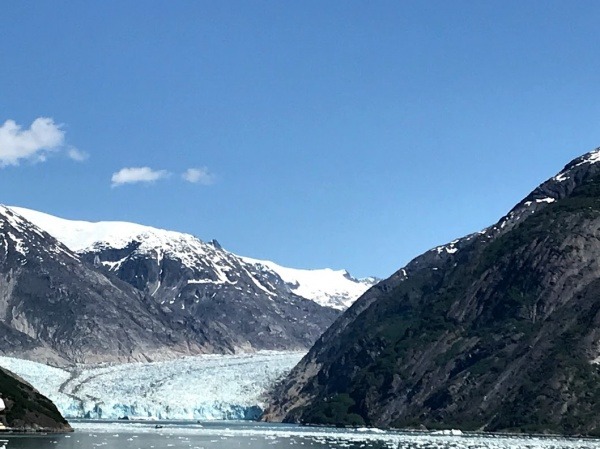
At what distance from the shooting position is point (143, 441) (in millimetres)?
125125

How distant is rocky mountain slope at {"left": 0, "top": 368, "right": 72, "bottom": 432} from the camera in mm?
135875

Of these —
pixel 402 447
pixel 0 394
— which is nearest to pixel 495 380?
pixel 402 447

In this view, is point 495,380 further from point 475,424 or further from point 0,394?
point 0,394

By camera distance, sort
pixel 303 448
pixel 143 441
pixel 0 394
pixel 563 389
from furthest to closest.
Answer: pixel 563 389
pixel 0 394
pixel 143 441
pixel 303 448

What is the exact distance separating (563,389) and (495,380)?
17.0 m

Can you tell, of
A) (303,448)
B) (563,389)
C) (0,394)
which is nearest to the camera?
(303,448)

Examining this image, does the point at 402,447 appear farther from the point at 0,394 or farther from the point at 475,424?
the point at 475,424

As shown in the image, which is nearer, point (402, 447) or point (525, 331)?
point (402, 447)

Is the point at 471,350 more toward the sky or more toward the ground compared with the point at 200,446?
more toward the sky

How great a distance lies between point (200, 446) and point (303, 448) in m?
10.6

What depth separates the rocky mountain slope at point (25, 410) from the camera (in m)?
136

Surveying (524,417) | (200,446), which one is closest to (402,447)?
(200,446)

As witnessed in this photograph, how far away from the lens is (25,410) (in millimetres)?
139500

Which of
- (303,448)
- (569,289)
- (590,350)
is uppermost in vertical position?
(569,289)
